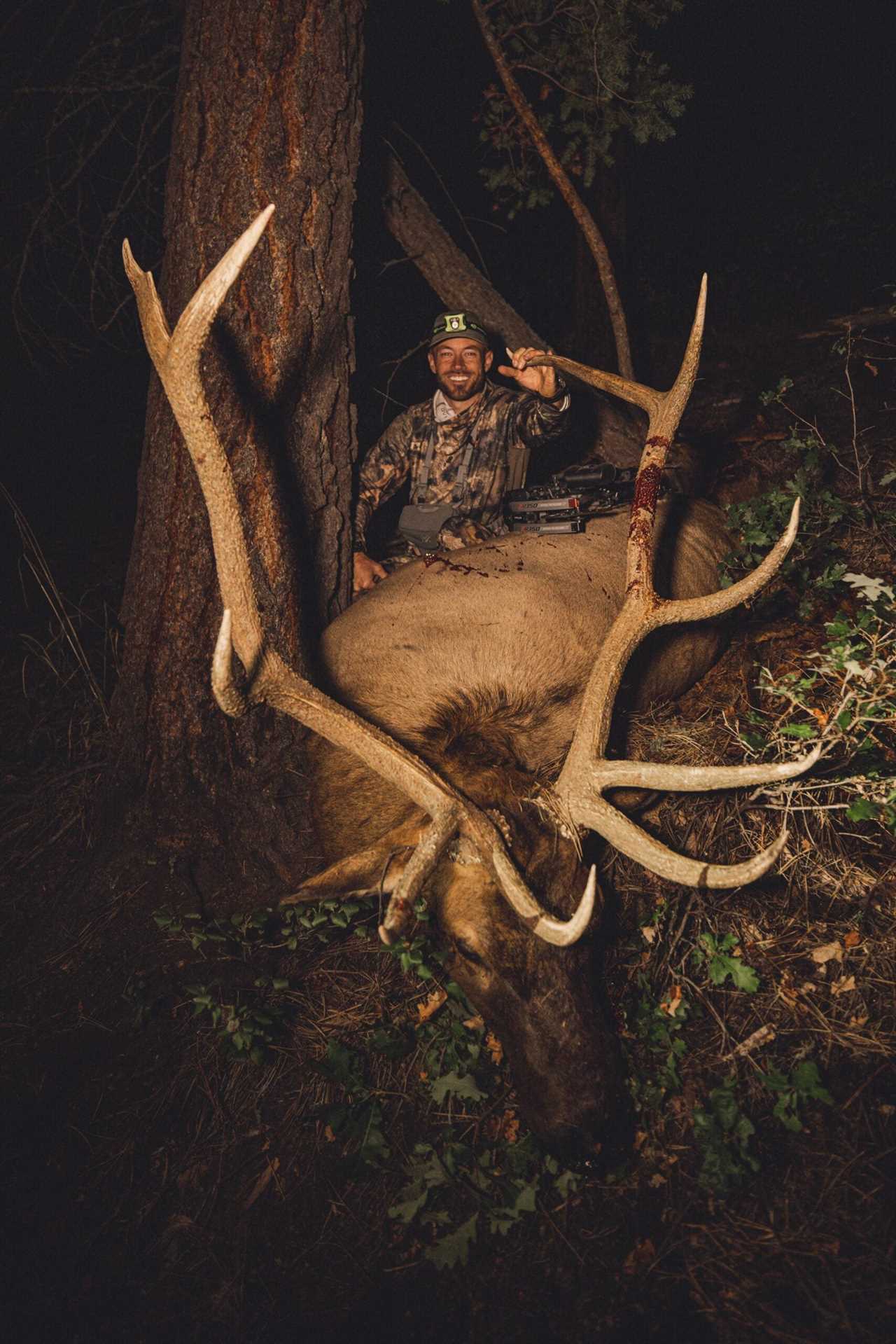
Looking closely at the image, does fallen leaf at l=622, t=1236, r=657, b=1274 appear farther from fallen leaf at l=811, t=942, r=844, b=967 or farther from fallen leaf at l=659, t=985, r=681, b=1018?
fallen leaf at l=811, t=942, r=844, b=967

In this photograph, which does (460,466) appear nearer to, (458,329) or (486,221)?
(458,329)

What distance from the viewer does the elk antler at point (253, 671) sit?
76.4 inches

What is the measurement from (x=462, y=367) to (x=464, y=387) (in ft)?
0.44

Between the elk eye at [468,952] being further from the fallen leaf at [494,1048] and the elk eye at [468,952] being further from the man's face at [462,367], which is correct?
the man's face at [462,367]

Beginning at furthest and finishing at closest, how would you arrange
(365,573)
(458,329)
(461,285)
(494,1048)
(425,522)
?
(461,285) → (458,329) → (425,522) → (365,573) → (494,1048)

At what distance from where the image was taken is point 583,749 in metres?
2.47

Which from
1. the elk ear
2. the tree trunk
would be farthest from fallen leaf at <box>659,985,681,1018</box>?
the tree trunk

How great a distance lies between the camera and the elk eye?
7.68ft

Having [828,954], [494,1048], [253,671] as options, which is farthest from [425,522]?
[828,954]

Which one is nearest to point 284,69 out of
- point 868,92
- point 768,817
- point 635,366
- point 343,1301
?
point 768,817

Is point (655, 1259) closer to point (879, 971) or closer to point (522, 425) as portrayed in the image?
point (879, 971)

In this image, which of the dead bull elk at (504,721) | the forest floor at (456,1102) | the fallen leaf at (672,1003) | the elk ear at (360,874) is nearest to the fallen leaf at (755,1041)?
the forest floor at (456,1102)

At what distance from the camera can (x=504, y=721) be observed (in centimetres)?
301

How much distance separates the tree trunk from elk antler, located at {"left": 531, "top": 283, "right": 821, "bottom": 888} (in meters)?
1.25
